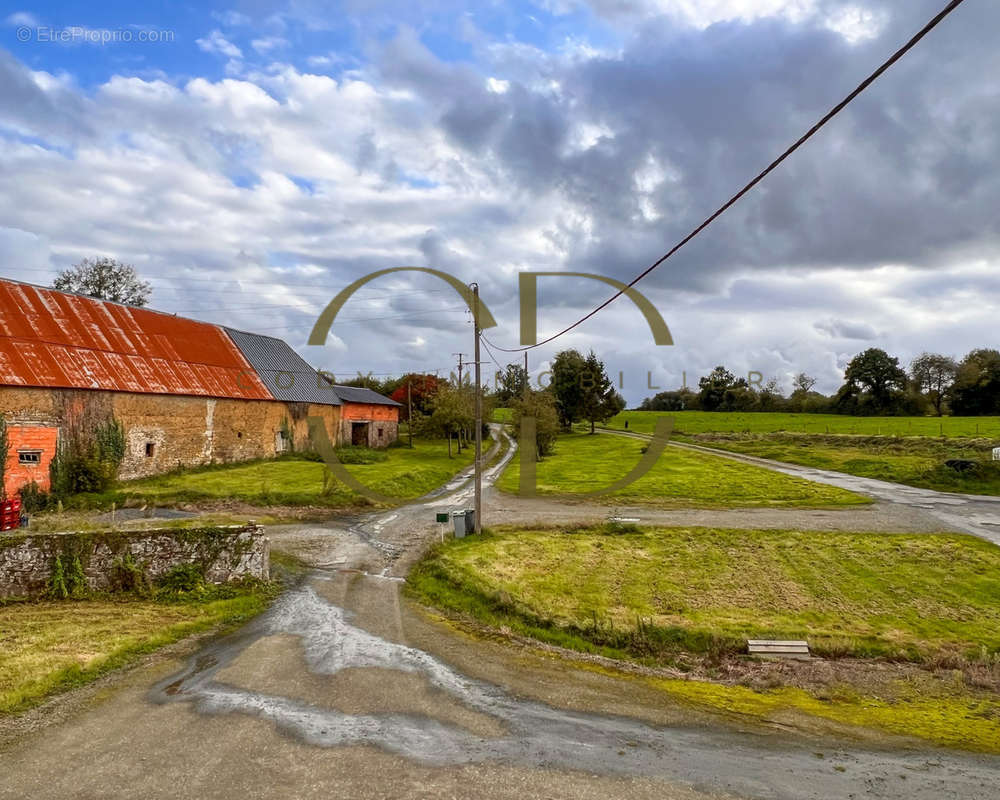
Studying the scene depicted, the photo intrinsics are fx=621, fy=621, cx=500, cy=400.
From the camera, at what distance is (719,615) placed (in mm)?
13531

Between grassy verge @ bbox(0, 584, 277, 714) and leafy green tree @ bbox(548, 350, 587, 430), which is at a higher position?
leafy green tree @ bbox(548, 350, 587, 430)

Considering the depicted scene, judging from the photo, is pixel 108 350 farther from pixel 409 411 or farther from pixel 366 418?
pixel 409 411

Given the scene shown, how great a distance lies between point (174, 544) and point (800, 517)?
871 inches

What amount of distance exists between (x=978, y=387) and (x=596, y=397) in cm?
4844

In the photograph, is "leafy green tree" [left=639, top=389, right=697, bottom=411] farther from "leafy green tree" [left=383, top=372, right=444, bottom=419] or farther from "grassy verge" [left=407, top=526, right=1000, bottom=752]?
"grassy verge" [left=407, top=526, right=1000, bottom=752]

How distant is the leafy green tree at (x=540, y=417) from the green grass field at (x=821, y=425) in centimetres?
2178

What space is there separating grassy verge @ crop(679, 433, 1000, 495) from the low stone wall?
1333 inches

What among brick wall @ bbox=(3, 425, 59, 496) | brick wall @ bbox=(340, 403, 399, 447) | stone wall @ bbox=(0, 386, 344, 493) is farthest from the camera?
brick wall @ bbox=(340, 403, 399, 447)

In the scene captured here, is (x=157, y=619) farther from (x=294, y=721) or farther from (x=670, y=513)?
(x=670, y=513)

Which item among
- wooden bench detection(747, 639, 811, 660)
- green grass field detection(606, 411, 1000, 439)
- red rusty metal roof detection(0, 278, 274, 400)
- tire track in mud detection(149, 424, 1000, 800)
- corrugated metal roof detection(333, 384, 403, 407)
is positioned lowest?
wooden bench detection(747, 639, 811, 660)

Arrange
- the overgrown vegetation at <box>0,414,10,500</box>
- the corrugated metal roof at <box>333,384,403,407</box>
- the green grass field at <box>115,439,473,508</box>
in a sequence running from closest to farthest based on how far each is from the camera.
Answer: the overgrown vegetation at <box>0,414,10,500</box> → the green grass field at <box>115,439,473,508</box> → the corrugated metal roof at <box>333,384,403,407</box>

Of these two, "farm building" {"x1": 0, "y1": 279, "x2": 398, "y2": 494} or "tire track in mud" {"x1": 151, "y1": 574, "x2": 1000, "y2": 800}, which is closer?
"tire track in mud" {"x1": 151, "y1": 574, "x2": 1000, "y2": 800}

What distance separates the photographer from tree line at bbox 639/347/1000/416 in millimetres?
74688

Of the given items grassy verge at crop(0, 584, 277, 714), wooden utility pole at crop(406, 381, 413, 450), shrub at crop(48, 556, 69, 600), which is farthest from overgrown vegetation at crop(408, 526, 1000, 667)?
wooden utility pole at crop(406, 381, 413, 450)
